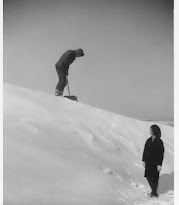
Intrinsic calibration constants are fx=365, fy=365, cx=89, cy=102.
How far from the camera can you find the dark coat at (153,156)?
280 centimetres

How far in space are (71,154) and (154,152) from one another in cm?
66

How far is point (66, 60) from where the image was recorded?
9.89 feet

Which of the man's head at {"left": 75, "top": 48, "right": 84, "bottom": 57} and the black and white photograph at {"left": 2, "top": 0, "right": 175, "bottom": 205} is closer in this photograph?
the black and white photograph at {"left": 2, "top": 0, "right": 175, "bottom": 205}

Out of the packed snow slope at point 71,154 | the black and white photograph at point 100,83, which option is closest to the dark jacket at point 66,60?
the black and white photograph at point 100,83

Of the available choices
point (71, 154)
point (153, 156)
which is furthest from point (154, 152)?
point (71, 154)

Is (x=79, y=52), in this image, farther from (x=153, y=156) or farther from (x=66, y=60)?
(x=153, y=156)

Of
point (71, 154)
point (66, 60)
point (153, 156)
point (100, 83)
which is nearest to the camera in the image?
point (71, 154)

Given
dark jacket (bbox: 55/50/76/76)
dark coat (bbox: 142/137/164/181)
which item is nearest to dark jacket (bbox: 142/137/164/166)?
dark coat (bbox: 142/137/164/181)

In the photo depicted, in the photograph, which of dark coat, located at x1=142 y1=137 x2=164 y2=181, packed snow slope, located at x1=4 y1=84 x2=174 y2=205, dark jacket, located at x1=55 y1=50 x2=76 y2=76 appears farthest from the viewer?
dark jacket, located at x1=55 y1=50 x2=76 y2=76

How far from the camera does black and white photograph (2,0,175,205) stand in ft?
9.18

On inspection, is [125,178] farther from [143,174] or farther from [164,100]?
[164,100]

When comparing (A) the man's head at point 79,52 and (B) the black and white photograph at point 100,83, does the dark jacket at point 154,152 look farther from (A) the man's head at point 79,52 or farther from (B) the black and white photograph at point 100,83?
(A) the man's head at point 79,52

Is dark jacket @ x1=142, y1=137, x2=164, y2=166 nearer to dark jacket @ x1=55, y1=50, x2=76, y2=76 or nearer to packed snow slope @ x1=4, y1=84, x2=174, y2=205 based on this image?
packed snow slope @ x1=4, y1=84, x2=174, y2=205

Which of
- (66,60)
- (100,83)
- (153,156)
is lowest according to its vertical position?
(153,156)
